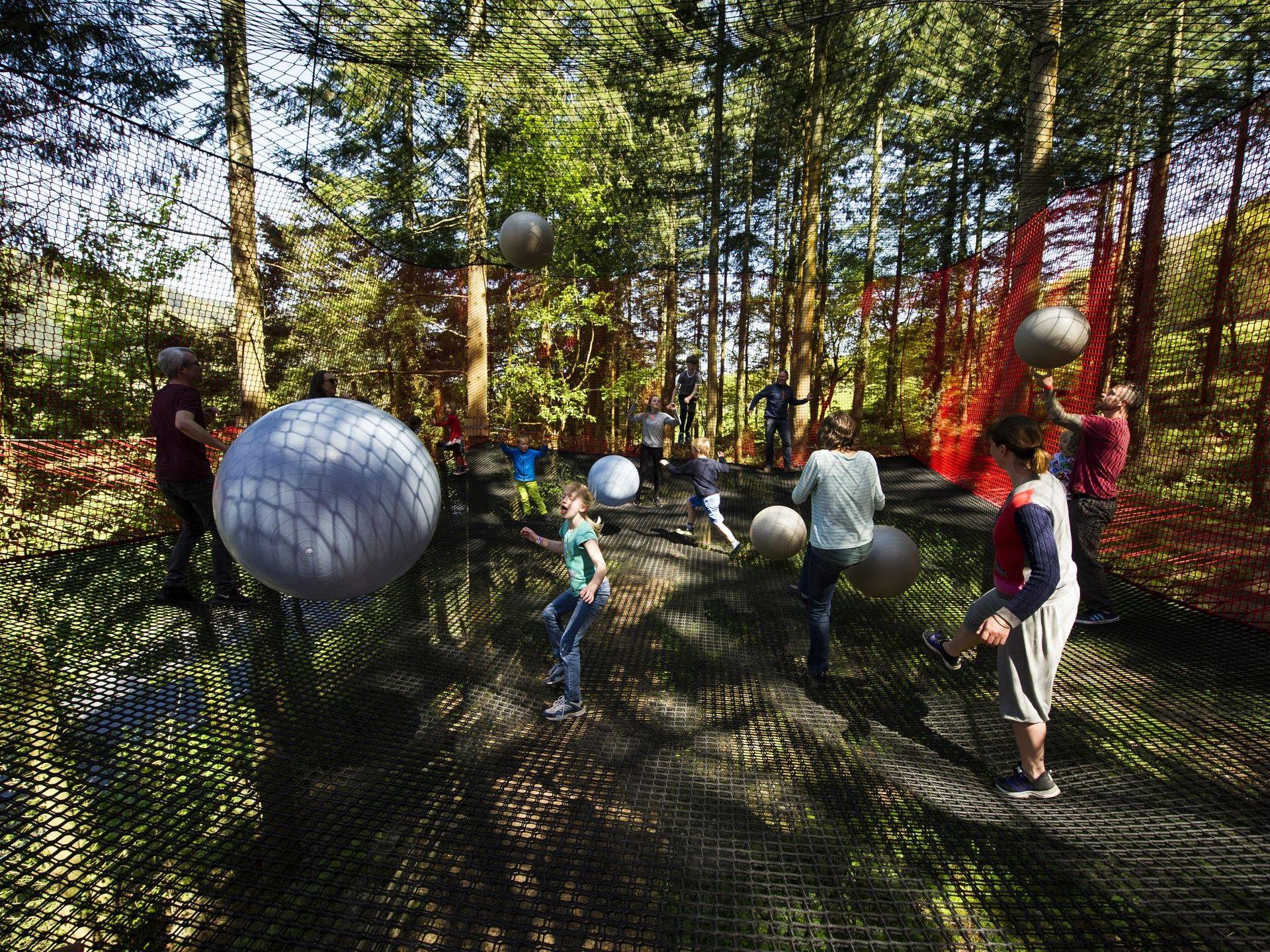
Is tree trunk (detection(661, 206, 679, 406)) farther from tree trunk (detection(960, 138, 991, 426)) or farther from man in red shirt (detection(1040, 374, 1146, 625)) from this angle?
man in red shirt (detection(1040, 374, 1146, 625))

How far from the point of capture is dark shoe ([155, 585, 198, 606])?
395cm

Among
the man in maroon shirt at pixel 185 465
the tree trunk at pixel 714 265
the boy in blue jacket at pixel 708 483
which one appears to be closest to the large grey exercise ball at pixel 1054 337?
the boy in blue jacket at pixel 708 483

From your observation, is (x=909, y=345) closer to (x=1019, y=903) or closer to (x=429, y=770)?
(x=1019, y=903)

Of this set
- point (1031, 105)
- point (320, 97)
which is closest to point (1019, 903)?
point (1031, 105)

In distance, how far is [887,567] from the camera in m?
3.40

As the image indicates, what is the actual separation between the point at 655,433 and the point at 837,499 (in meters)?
4.63

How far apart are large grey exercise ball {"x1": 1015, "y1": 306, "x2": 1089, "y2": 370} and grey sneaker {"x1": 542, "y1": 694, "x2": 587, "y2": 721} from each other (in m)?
4.22

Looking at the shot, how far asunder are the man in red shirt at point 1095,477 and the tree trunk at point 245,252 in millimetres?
9290

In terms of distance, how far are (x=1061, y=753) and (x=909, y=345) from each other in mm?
8717

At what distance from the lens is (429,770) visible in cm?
257

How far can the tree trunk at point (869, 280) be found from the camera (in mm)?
10531

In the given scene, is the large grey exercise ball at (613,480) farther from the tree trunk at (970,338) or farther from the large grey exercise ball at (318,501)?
the tree trunk at (970,338)

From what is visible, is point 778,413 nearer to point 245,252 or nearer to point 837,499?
point 837,499

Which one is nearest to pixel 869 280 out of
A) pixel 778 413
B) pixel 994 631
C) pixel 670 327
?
pixel 670 327
